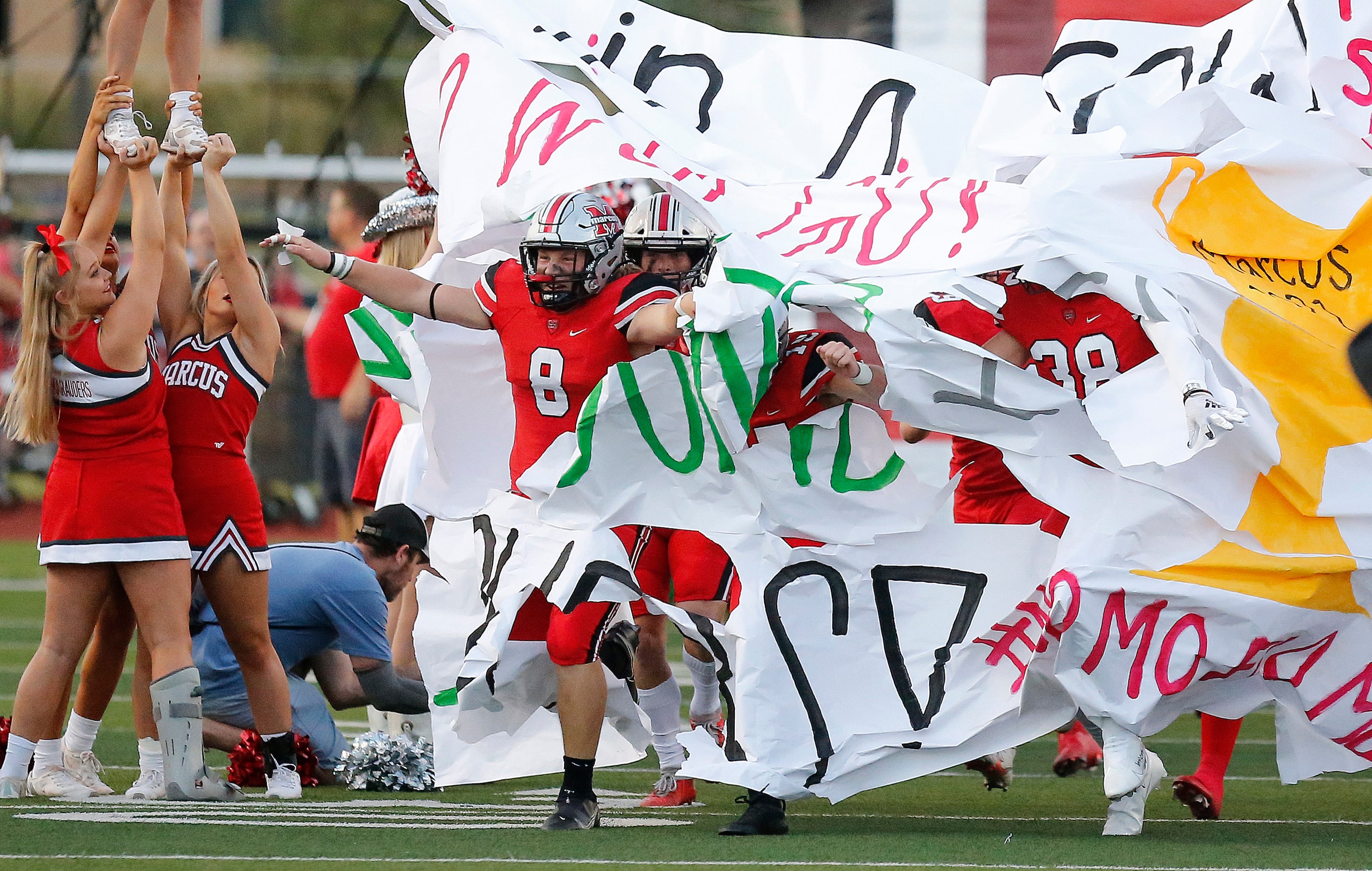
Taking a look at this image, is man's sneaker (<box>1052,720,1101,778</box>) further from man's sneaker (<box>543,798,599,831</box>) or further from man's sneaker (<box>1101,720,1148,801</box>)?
man's sneaker (<box>543,798,599,831</box>)

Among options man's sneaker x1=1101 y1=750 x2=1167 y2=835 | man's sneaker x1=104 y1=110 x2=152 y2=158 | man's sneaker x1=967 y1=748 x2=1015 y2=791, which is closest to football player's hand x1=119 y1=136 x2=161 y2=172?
man's sneaker x1=104 y1=110 x2=152 y2=158

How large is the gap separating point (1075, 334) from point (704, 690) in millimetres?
1666

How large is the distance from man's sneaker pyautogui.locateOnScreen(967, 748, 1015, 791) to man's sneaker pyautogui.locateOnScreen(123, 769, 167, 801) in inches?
102

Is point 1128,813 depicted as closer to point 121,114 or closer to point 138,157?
point 138,157

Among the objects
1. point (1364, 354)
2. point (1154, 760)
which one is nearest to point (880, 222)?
point (1154, 760)

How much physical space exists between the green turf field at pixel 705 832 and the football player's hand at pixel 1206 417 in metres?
1.10

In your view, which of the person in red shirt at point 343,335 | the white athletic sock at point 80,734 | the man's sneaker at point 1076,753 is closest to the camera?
the white athletic sock at point 80,734

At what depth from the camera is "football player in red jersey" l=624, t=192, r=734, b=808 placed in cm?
595

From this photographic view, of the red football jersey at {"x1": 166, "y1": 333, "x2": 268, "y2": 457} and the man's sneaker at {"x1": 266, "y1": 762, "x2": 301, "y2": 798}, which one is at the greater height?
the red football jersey at {"x1": 166, "y1": 333, "x2": 268, "y2": 457}

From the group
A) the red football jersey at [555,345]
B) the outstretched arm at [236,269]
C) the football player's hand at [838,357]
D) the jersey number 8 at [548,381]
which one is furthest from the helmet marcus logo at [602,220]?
the outstretched arm at [236,269]

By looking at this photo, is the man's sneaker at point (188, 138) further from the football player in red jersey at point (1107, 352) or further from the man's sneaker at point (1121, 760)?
the man's sneaker at point (1121, 760)

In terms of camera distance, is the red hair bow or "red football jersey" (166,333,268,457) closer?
the red hair bow

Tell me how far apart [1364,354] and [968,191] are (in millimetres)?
3232

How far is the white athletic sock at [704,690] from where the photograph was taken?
607 cm
